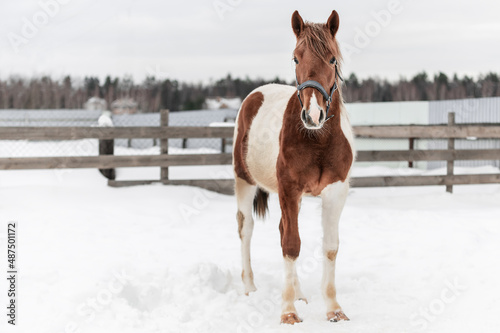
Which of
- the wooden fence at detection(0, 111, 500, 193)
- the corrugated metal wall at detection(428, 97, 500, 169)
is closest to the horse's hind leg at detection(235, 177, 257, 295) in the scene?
the wooden fence at detection(0, 111, 500, 193)

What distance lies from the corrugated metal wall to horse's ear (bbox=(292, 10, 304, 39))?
12.3 meters

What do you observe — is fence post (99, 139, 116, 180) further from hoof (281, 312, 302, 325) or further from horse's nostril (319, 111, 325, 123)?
horse's nostril (319, 111, 325, 123)

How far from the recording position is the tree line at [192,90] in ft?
146

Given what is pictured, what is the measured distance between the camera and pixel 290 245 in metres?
3.78

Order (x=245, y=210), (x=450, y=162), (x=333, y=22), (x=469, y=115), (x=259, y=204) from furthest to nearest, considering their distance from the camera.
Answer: (x=469, y=115) → (x=450, y=162) → (x=259, y=204) → (x=245, y=210) → (x=333, y=22)

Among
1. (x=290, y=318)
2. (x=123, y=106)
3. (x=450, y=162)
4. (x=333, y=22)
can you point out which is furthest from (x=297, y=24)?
(x=123, y=106)

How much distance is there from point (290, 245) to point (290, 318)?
0.52 m

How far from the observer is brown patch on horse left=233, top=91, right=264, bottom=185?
466 centimetres

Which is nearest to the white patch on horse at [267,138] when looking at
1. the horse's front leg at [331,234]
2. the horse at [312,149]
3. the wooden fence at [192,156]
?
the horse at [312,149]

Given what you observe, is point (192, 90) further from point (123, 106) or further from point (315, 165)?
point (315, 165)

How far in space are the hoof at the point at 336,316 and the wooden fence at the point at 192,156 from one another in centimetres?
453

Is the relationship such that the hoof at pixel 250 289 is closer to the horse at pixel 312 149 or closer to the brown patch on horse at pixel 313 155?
the horse at pixel 312 149

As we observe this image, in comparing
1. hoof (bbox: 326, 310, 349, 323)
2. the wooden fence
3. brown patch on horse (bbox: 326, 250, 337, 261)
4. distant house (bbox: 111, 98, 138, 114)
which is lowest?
hoof (bbox: 326, 310, 349, 323)

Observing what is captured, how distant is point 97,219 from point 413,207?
4788 mm
